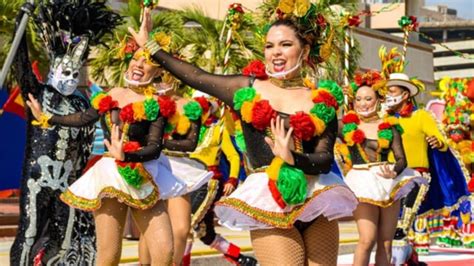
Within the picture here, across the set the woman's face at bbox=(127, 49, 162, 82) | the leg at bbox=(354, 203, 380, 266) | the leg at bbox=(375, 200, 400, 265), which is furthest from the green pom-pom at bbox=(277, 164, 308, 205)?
the leg at bbox=(375, 200, 400, 265)

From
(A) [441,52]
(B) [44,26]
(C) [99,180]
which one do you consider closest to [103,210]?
(C) [99,180]

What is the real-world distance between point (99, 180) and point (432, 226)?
821cm

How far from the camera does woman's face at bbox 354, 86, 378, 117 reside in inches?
418

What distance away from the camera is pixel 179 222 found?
9.82m

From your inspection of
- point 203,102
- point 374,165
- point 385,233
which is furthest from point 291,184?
point 374,165

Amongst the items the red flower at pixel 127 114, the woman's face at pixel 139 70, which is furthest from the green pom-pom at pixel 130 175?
the woman's face at pixel 139 70

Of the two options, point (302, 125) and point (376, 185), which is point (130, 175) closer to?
point (302, 125)

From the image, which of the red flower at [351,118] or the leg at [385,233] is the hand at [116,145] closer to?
the leg at [385,233]

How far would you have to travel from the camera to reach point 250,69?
20.6ft

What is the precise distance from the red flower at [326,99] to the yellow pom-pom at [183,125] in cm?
354

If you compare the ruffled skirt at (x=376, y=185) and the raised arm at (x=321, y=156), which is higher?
the raised arm at (x=321, y=156)

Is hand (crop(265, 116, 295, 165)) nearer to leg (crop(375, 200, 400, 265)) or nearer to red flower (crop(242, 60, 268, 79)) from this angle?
red flower (crop(242, 60, 268, 79))

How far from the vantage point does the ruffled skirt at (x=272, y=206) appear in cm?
594

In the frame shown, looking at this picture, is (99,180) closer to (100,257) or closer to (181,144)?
(100,257)
